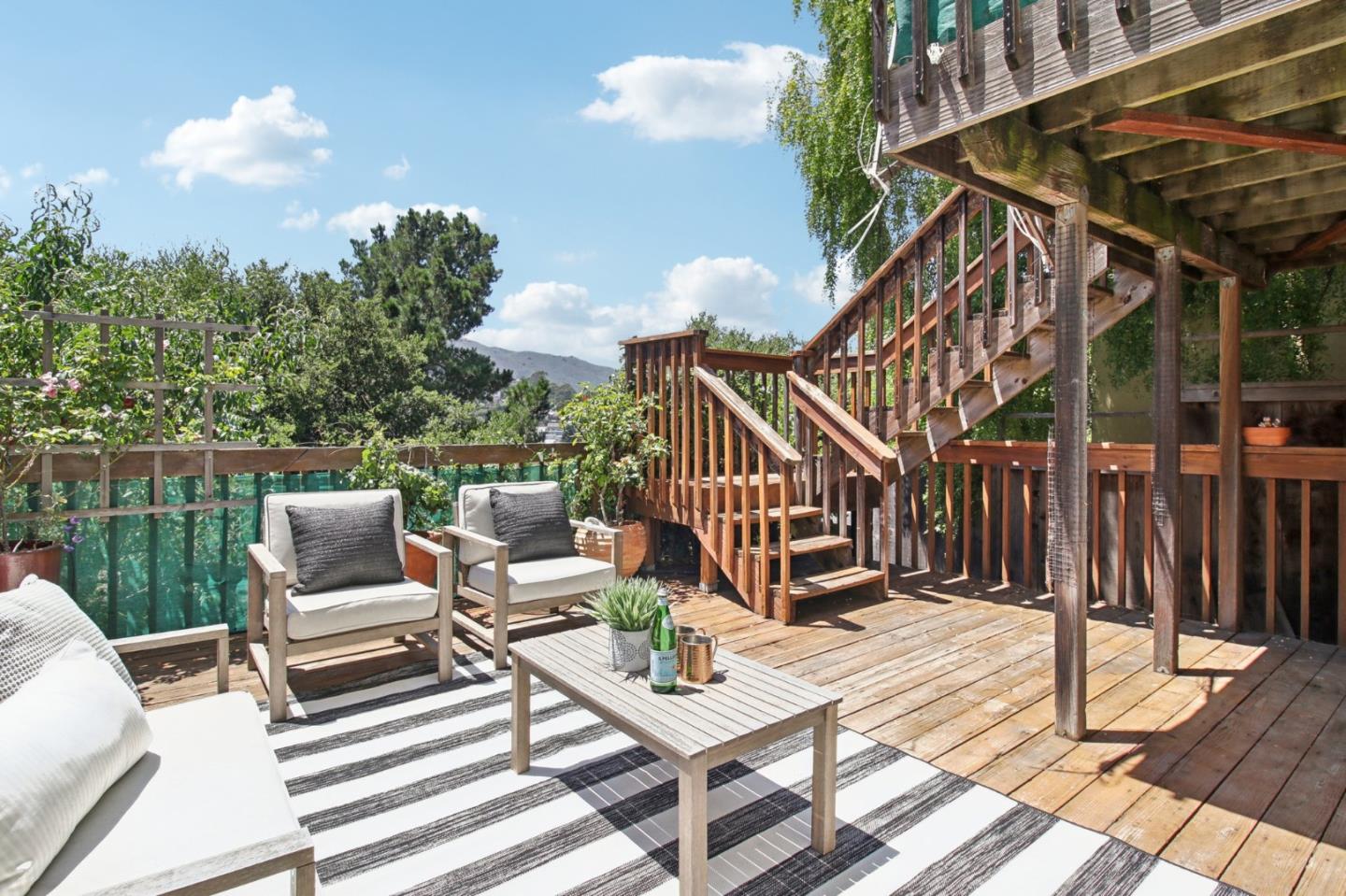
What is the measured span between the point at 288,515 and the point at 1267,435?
519 centimetres

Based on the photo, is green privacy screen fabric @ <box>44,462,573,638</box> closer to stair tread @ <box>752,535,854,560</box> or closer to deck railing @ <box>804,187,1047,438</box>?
stair tread @ <box>752,535,854,560</box>

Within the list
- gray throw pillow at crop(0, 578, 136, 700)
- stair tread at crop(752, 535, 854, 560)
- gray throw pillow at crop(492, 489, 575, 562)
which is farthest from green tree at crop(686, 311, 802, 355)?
gray throw pillow at crop(0, 578, 136, 700)

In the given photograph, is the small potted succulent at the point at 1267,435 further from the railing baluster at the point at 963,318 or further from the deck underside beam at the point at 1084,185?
the railing baluster at the point at 963,318

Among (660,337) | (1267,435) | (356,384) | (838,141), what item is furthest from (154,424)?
(356,384)

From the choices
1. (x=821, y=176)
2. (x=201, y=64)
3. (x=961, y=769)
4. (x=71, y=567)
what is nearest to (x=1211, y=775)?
(x=961, y=769)

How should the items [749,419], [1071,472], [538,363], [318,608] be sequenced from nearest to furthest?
[1071,472]
[318,608]
[749,419]
[538,363]

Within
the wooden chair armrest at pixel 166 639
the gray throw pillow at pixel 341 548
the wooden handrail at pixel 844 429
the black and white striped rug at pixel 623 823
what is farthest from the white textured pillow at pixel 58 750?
the wooden handrail at pixel 844 429

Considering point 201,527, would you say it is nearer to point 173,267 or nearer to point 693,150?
point 693,150

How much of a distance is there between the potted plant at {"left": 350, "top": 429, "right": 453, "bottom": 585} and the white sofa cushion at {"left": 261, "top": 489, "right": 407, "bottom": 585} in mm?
366

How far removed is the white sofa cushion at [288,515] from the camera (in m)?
3.34

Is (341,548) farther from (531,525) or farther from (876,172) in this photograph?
(876,172)

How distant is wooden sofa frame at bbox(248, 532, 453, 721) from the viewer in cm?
281

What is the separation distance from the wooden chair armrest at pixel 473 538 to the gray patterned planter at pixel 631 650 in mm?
1313

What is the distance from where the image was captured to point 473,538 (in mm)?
3613
